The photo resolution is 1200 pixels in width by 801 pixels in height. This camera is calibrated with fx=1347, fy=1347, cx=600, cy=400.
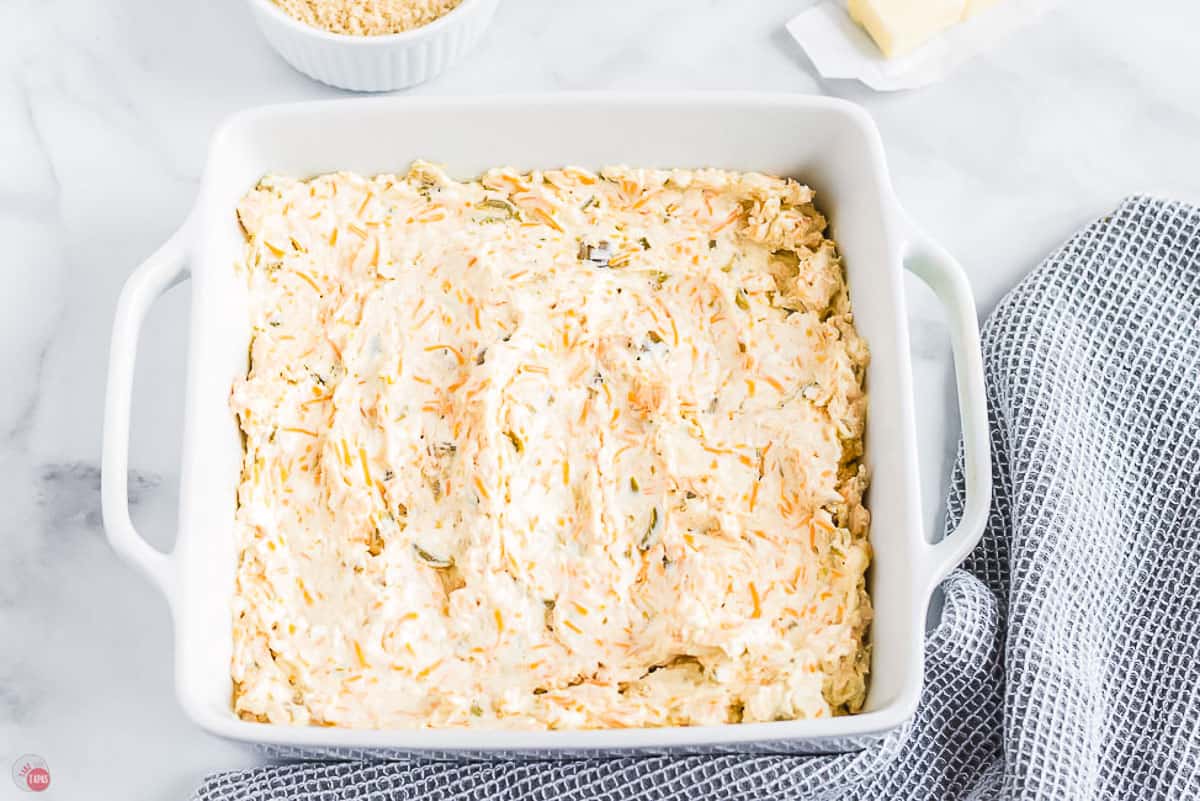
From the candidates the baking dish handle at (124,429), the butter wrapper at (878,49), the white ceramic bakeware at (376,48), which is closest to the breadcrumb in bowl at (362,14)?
the white ceramic bakeware at (376,48)

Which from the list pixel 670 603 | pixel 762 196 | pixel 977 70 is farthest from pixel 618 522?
pixel 977 70

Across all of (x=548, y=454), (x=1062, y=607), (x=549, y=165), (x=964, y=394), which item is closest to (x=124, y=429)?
(x=548, y=454)

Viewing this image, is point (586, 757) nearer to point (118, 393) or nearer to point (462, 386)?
point (462, 386)

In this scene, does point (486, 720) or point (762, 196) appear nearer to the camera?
point (486, 720)

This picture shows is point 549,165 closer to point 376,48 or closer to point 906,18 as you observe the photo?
point 376,48

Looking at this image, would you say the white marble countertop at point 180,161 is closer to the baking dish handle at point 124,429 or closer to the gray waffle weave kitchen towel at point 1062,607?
the gray waffle weave kitchen towel at point 1062,607

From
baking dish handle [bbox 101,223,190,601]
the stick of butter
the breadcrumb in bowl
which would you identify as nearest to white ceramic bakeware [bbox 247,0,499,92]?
the breadcrumb in bowl
